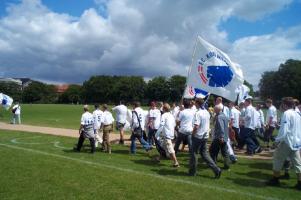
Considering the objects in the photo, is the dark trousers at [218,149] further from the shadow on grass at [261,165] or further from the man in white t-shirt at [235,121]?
the man in white t-shirt at [235,121]

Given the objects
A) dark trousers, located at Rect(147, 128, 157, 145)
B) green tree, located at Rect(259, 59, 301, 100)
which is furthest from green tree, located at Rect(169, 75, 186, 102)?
dark trousers, located at Rect(147, 128, 157, 145)

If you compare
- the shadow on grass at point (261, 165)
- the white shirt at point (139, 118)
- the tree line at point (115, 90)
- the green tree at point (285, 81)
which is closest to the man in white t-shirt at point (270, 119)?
the shadow on grass at point (261, 165)

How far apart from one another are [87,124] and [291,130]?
7.65 m

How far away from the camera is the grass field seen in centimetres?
817

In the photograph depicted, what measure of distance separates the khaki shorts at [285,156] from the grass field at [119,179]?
1.74 ft

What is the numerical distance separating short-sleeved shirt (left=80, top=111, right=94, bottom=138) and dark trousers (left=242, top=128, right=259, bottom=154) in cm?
586

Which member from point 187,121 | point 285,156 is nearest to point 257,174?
point 285,156

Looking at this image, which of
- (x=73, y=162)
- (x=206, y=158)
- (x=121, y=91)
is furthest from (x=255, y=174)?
(x=121, y=91)

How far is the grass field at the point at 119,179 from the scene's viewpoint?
817cm

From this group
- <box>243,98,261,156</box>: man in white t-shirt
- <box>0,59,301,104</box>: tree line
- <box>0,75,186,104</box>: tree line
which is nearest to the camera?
<box>243,98,261,156</box>: man in white t-shirt

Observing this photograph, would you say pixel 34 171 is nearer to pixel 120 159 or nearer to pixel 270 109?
pixel 120 159

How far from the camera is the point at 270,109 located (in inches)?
649

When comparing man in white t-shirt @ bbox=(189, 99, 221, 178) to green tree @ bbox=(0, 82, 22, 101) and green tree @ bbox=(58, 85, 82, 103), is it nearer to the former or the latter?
green tree @ bbox=(0, 82, 22, 101)

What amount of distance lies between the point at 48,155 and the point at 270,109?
923 cm
